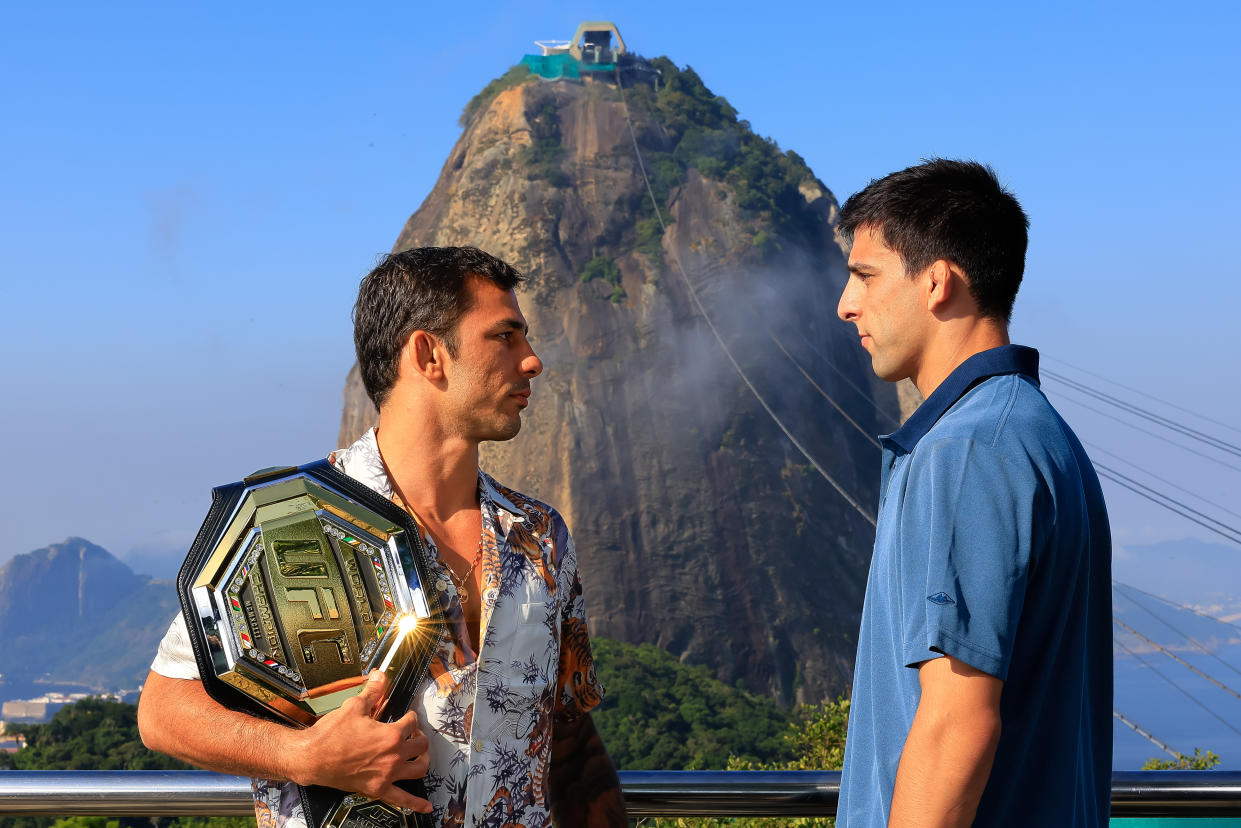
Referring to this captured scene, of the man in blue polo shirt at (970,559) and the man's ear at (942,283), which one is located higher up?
the man's ear at (942,283)

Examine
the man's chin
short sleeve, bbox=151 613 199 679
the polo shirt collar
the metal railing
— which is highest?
the polo shirt collar

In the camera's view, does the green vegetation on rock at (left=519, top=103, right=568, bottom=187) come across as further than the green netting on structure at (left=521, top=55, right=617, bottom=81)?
No

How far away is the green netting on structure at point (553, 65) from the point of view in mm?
69438

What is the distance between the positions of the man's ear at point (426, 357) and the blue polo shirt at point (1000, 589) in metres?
0.91

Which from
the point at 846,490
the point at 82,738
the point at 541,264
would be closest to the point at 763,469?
the point at 846,490

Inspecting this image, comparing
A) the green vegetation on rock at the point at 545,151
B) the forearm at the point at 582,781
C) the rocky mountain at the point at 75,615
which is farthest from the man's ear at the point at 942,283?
the rocky mountain at the point at 75,615

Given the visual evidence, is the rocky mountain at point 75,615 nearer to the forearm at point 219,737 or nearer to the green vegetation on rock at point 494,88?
the green vegetation on rock at point 494,88

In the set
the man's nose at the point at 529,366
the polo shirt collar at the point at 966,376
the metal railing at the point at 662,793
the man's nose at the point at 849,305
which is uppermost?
the man's nose at the point at 849,305

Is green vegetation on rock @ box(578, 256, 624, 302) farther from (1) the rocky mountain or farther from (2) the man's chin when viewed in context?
A: (1) the rocky mountain

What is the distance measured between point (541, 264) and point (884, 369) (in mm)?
57653

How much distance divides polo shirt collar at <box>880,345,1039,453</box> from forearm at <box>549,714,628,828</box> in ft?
2.89

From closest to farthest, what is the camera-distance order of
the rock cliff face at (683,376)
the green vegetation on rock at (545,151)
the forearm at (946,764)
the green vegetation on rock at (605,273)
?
the forearm at (946,764) → the rock cliff face at (683,376) → the green vegetation on rock at (605,273) → the green vegetation on rock at (545,151)

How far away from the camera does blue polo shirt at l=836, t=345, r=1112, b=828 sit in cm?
154

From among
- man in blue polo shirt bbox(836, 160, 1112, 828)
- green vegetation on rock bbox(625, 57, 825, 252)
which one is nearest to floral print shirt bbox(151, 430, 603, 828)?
man in blue polo shirt bbox(836, 160, 1112, 828)
